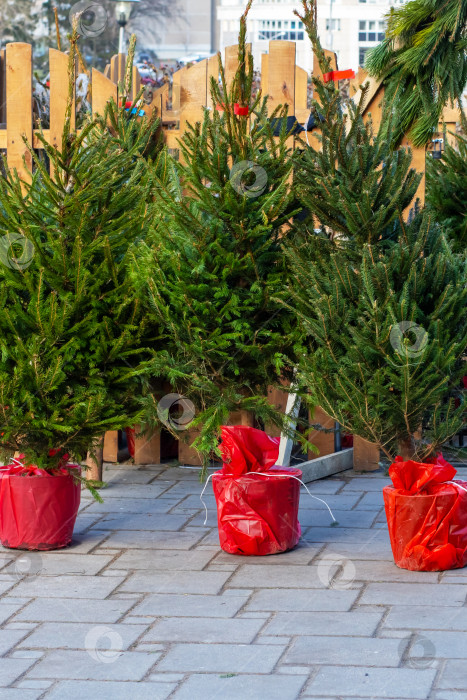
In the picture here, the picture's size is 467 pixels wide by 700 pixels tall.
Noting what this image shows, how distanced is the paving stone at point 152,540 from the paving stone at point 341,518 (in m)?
0.69

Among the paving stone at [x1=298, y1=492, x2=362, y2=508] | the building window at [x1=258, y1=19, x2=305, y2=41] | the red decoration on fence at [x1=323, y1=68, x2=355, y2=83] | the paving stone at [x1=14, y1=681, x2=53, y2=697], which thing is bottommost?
the paving stone at [x1=14, y1=681, x2=53, y2=697]

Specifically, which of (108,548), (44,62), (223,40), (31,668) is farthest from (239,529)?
(223,40)

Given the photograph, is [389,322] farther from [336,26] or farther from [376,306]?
[336,26]

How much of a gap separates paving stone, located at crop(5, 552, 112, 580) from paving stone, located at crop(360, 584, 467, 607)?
1390 millimetres

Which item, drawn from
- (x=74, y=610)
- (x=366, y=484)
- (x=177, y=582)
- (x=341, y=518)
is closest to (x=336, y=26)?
(x=366, y=484)

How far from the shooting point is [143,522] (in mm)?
5660

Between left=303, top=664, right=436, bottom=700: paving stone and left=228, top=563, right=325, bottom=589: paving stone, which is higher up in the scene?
left=303, top=664, right=436, bottom=700: paving stone

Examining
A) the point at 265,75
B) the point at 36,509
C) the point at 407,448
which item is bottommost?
the point at 36,509

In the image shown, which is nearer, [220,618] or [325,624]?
[325,624]

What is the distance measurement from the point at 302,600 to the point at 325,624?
33 cm

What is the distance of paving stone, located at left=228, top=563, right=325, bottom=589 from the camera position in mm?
4492

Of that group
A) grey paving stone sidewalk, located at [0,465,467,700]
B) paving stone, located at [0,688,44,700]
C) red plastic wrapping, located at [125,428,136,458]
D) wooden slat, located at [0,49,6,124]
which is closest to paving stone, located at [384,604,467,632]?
grey paving stone sidewalk, located at [0,465,467,700]

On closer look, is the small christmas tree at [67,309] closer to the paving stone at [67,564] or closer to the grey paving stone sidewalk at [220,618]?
the paving stone at [67,564]

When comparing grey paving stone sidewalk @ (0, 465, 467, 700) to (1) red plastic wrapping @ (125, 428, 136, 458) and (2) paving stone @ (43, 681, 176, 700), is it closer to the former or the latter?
(2) paving stone @ (43, 681, 176, 700)
